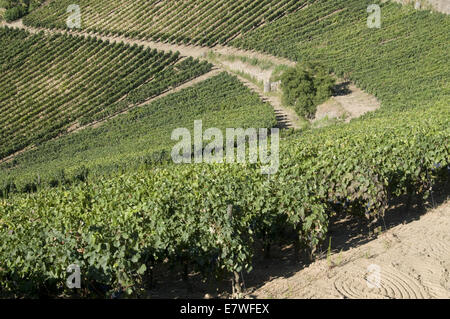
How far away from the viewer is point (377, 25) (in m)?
53.8

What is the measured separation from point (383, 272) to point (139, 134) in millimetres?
33160

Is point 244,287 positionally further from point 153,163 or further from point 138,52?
point 138,52

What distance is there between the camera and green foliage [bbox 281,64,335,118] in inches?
1441

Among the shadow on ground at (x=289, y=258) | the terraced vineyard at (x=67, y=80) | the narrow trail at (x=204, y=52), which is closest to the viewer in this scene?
the shadow on ground at (x=289, y=258)

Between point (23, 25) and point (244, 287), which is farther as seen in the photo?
point (23, 25)

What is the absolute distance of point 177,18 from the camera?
6444 cm

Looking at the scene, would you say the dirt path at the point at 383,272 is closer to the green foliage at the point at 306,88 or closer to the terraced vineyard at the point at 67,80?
the green foliage at the point at 306,88

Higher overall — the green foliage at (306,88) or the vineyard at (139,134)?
the green foliage at (306,88)

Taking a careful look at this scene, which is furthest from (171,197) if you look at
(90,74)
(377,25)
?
(377,25)

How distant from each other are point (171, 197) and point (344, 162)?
469 centimetres

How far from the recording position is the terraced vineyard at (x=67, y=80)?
45625 millimetres

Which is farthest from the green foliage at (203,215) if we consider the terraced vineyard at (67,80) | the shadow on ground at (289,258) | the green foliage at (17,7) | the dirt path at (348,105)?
the green foliage at (17,7)

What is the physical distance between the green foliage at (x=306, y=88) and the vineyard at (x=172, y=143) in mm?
2736

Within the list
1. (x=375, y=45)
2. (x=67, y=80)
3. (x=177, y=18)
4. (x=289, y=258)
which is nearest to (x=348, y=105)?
(x=375, y=45)
